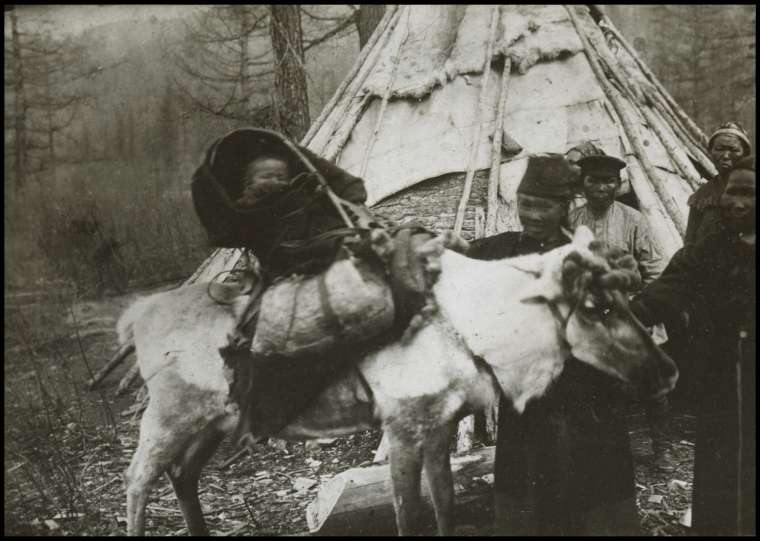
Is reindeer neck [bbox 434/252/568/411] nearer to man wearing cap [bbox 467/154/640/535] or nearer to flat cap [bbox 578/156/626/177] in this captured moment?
man wearing cap [bbox 467/154/640/535]

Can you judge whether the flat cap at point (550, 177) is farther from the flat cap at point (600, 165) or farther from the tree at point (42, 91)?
the tree at point (42, 91)

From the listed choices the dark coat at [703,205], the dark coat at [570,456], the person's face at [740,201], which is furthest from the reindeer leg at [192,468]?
the dark coat at [703,205]

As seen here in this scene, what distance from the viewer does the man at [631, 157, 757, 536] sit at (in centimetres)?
334

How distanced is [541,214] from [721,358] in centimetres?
114

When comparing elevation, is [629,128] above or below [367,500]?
above

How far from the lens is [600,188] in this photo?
4.32 m

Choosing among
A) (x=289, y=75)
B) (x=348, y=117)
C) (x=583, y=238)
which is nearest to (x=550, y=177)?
(x=583, y=238)

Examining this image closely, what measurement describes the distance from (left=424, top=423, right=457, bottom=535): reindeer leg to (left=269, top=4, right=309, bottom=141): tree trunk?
14.8 ft

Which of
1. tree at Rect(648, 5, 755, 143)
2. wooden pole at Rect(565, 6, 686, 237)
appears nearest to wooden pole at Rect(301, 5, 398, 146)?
wooden pole at Rect(565, 6, 686, 237)

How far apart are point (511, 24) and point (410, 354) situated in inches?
163

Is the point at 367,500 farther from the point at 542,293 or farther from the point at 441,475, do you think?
the point at 542,293

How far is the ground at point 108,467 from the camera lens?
3922 mm

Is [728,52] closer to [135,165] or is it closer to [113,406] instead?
[135,165]

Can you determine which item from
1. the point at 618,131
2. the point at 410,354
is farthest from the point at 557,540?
the point at 618,131
